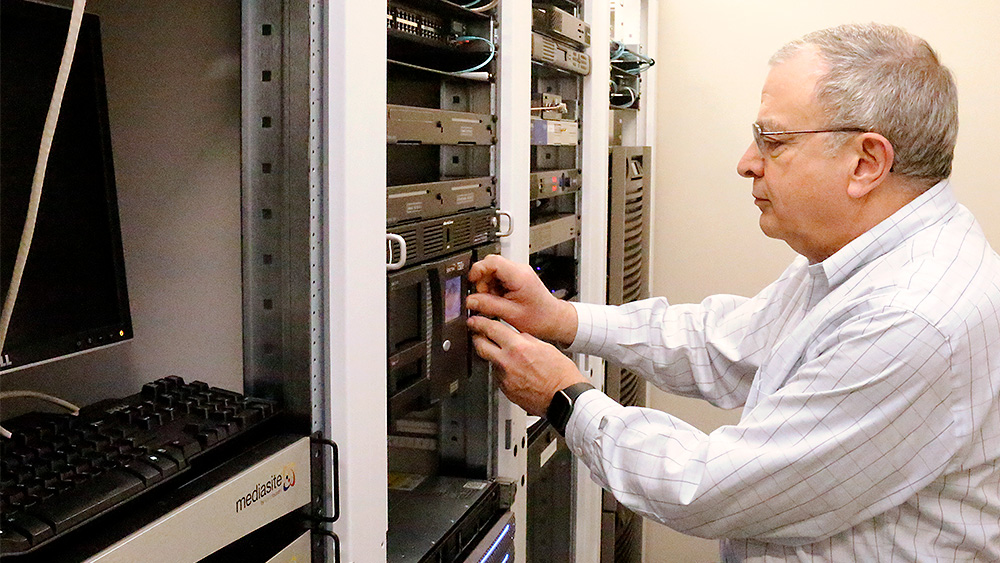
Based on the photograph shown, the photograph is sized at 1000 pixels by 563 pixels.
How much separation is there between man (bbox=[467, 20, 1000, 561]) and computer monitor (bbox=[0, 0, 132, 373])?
0.84 meters

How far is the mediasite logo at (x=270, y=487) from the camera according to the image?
108 cm

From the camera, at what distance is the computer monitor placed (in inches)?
39.6

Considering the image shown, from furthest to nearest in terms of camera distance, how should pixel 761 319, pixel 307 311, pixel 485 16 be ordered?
pixel 761 319
pixel 485 16
pixel 307 311

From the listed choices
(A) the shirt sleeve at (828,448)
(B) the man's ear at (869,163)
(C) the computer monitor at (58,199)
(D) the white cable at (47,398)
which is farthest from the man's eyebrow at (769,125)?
(D) the white cable at (47,398)

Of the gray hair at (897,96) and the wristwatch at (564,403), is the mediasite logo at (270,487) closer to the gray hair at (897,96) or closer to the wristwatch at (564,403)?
the wristwatch at (564,403)

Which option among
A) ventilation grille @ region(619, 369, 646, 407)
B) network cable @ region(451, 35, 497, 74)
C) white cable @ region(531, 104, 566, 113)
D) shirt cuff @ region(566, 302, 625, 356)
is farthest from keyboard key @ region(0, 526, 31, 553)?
ventilation grille @ region(619, 369, 646, 407)

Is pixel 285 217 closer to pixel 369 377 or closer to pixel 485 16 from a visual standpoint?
pixel 369 377

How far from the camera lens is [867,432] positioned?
52.2 inches

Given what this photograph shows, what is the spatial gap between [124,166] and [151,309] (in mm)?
233

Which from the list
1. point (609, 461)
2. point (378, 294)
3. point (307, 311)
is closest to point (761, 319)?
point (609, 461)

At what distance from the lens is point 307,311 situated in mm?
1231

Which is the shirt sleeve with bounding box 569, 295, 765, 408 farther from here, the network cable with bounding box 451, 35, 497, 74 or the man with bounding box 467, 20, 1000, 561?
the network cable with bounding box 451, 35, 497, 74

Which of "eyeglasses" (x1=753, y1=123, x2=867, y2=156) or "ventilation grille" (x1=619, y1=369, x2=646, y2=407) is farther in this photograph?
"ventilation grille" (x1=619, y1=369, x2=646, y2=407)

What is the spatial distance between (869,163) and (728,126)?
2290 millimetres
